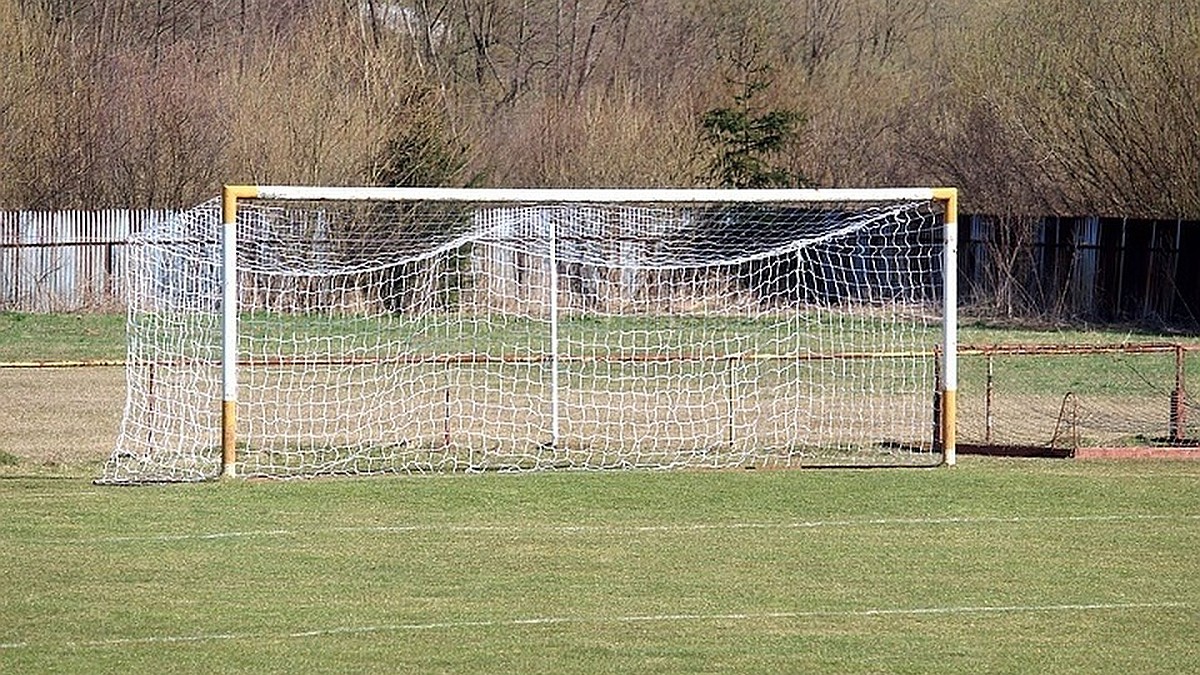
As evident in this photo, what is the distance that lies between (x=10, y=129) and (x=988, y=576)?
102 feet

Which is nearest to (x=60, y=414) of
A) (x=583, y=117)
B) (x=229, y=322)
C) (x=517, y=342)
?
(x=229, y=322)

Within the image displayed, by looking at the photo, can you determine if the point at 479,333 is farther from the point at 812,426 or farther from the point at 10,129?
the point at 10,129

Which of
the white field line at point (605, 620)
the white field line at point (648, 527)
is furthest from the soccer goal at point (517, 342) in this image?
the white field line at point (605, 620)

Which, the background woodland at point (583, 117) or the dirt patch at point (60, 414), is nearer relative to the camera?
the dirt patch at point (60, 414)

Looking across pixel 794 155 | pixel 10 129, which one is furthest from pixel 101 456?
pixel 794 155

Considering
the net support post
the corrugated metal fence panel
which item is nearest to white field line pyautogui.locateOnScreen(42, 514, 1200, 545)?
the net support post

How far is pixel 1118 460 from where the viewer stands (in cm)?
1639

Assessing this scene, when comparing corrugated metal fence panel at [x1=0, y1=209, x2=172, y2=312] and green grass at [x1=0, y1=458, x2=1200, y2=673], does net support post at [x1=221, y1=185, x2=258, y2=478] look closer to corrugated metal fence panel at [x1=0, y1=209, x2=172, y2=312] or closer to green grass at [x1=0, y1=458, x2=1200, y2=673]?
green grass at [x1=0, y1=458, x2=1200, y2=673]

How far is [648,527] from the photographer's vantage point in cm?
1270

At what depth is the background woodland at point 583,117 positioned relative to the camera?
126 ft

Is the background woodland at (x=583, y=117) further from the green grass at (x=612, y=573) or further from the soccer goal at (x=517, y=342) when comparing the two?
the green grass at (x=612, y=573)

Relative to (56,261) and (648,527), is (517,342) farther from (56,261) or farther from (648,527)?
(56,261)

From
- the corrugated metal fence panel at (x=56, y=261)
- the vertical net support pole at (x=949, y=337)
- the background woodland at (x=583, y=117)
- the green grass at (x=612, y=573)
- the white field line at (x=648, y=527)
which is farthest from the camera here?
the background woodland at (x=583, y=117)

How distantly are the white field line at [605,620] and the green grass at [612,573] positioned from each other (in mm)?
24
